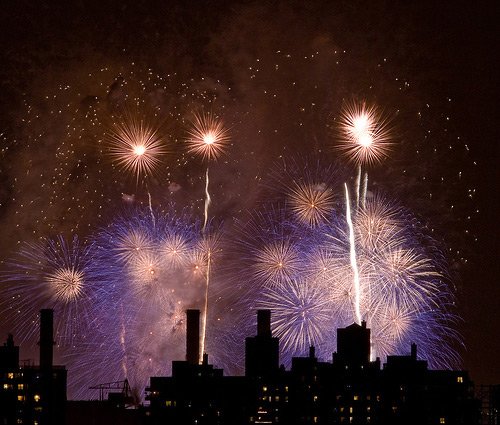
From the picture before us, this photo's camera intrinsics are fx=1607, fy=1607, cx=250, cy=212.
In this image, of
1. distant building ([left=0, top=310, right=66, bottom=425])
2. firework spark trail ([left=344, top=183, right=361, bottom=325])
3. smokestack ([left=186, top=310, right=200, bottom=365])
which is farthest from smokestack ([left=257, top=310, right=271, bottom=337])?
distant building ([left=0, top=310, right=66, bottom=425])

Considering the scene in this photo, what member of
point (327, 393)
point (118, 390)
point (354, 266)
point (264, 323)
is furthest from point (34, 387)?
point (354, 266)

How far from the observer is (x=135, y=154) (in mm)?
78750

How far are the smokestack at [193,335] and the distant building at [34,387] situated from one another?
659 centimetres

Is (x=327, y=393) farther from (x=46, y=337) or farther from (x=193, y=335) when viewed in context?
(x=46, y=337)

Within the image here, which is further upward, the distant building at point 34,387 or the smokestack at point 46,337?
the smokestack at point 46,337

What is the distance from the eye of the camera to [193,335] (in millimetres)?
79938

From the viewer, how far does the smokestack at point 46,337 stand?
260 feet

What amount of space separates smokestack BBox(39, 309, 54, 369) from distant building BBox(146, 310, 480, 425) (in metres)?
6.56

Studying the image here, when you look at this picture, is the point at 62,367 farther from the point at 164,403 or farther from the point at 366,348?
the point at 366,348

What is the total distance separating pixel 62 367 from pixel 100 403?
17.6 feet

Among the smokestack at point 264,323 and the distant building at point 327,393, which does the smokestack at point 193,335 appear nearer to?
the distant building at point 327,393

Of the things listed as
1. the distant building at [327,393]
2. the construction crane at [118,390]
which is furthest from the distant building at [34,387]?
the distant building at [327,393]

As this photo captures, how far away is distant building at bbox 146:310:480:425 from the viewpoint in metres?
73.8

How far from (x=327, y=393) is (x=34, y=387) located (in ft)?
49.8
